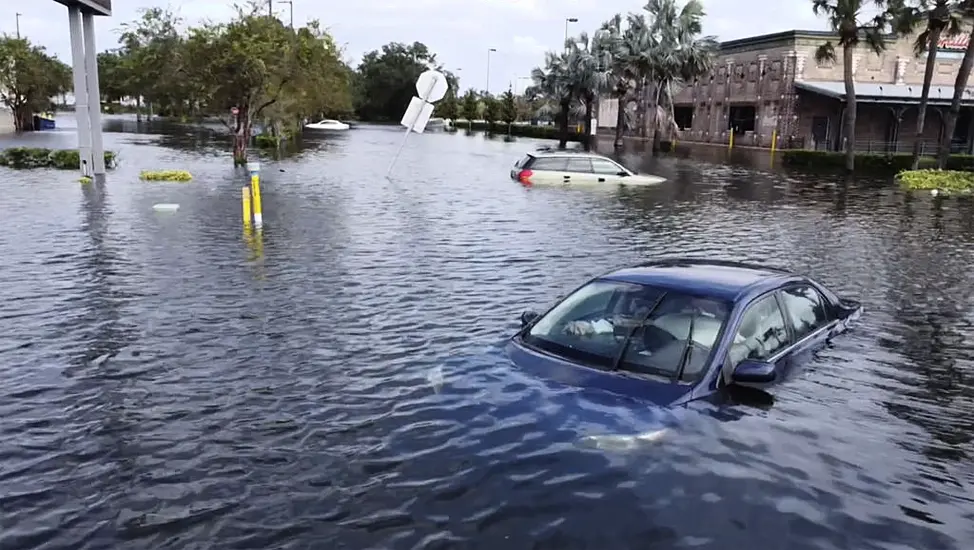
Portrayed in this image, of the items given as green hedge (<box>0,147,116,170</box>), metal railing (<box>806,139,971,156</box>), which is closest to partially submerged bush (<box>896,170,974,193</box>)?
metal railing (<box>806,139,971,156</box>)

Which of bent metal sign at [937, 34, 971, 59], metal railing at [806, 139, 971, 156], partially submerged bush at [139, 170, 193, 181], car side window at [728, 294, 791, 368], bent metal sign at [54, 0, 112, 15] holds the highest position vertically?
bent metal sign at [937, 34, 971, 59]

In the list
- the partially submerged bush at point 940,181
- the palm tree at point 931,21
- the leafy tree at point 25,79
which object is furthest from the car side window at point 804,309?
the leafy tree at point 25,79

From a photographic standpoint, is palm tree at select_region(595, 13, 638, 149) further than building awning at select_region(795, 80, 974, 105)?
Yes

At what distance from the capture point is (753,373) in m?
6.48

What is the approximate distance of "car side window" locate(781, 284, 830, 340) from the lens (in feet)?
25.3

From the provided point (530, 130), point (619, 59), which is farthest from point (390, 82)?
point (619, 59)

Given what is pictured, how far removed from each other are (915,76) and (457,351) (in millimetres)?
59651

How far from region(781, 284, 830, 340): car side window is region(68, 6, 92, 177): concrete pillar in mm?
22586

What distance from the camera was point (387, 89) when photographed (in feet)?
452

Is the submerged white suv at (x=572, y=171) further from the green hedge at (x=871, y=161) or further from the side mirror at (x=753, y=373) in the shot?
the side mirror at (x=753, y=373)

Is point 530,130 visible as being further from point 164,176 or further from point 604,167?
point 164,176

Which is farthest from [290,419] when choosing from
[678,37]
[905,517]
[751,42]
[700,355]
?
[751,42]

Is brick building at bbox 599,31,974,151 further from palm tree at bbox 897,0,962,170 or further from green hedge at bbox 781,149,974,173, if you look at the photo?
palm tree at bbox 897,0,962,170

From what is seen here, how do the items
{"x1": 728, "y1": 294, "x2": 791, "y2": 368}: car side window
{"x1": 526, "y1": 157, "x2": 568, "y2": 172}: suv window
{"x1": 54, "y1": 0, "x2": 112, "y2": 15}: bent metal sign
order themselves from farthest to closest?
1. {"x1": 526, "y1": 157, "x2": 568, "y2": 172}: suv window
2. {"x1": 54, "y1": 0, "x2": 112, "y2": 15}: bent metal sign
3. {"x1": 728, "y1": 294, "x2": 791, "y2": 368}: car side window
